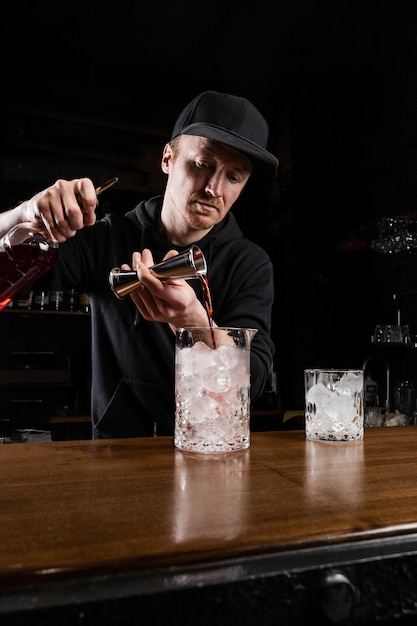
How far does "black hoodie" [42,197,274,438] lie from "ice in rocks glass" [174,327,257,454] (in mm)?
581

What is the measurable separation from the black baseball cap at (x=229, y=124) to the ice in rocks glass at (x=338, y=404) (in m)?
0.76

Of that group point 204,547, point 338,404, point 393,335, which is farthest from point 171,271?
point 393,335

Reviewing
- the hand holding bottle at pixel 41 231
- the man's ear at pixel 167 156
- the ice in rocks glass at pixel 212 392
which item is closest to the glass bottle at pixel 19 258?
the hand holding bottle at pixel 41 231

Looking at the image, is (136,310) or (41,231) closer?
(41,231)

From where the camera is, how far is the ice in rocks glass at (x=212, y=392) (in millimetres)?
858

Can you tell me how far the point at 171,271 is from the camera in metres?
1.01

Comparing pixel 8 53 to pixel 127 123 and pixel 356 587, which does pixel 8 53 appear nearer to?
pixel 127 123

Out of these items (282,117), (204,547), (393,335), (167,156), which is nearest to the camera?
(204,547)

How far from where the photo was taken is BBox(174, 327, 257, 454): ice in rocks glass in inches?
33.8

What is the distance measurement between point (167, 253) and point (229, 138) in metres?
0.37

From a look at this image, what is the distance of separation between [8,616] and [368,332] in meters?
3.91

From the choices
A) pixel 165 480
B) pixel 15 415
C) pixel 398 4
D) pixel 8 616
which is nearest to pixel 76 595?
pixel 8 616

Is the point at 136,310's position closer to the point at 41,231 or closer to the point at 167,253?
the point at 167,253

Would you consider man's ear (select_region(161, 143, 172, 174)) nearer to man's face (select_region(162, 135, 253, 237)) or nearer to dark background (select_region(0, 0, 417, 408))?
man's face (select_region(162, 135, 253, 237))
